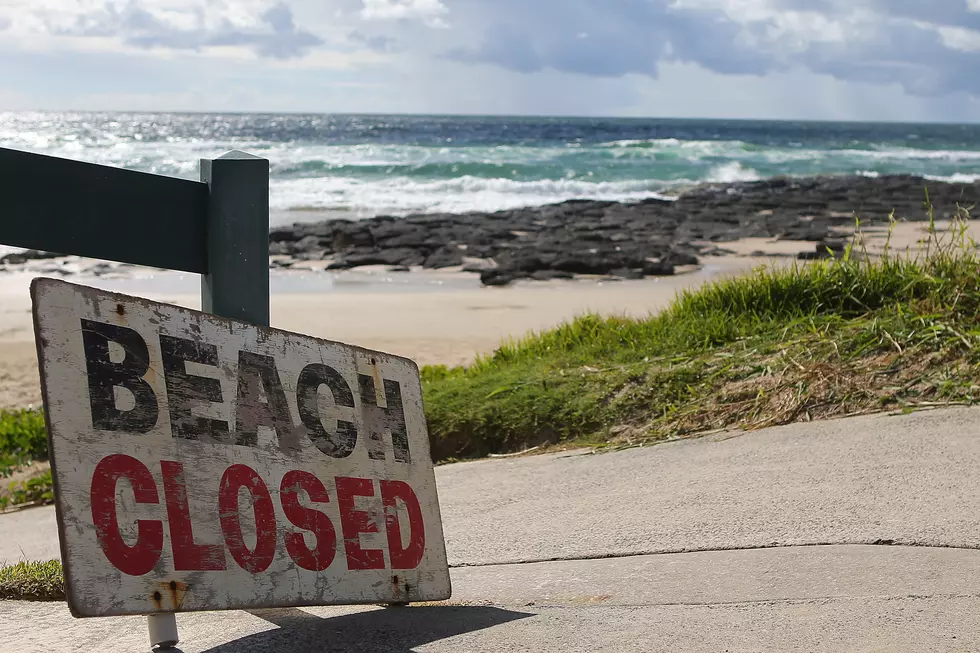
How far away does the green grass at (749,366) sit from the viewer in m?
4.26

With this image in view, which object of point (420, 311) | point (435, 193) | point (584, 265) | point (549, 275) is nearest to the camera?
point (420, 311)

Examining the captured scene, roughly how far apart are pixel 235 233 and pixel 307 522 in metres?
0.68

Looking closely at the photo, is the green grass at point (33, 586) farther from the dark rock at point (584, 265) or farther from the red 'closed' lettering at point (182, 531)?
the dark rock at point (584, 265)

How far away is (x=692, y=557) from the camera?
2.79m

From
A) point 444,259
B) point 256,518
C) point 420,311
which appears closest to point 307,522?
point 256,518

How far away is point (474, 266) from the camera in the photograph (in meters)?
16.0

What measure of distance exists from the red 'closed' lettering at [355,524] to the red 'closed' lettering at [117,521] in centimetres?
47

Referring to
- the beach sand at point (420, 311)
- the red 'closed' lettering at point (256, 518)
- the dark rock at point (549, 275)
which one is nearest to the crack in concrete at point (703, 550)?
the red 'closed' lettering at point (256, 518)

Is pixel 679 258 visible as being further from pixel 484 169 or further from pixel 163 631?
pixel 484 169

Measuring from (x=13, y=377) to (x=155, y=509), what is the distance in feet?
24.0

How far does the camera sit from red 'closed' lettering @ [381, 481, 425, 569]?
7.84 feet

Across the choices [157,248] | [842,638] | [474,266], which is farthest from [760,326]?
[474,266]

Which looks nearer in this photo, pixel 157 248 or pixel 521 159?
pixel 157 248

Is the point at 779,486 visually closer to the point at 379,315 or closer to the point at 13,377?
the point at 13,377
